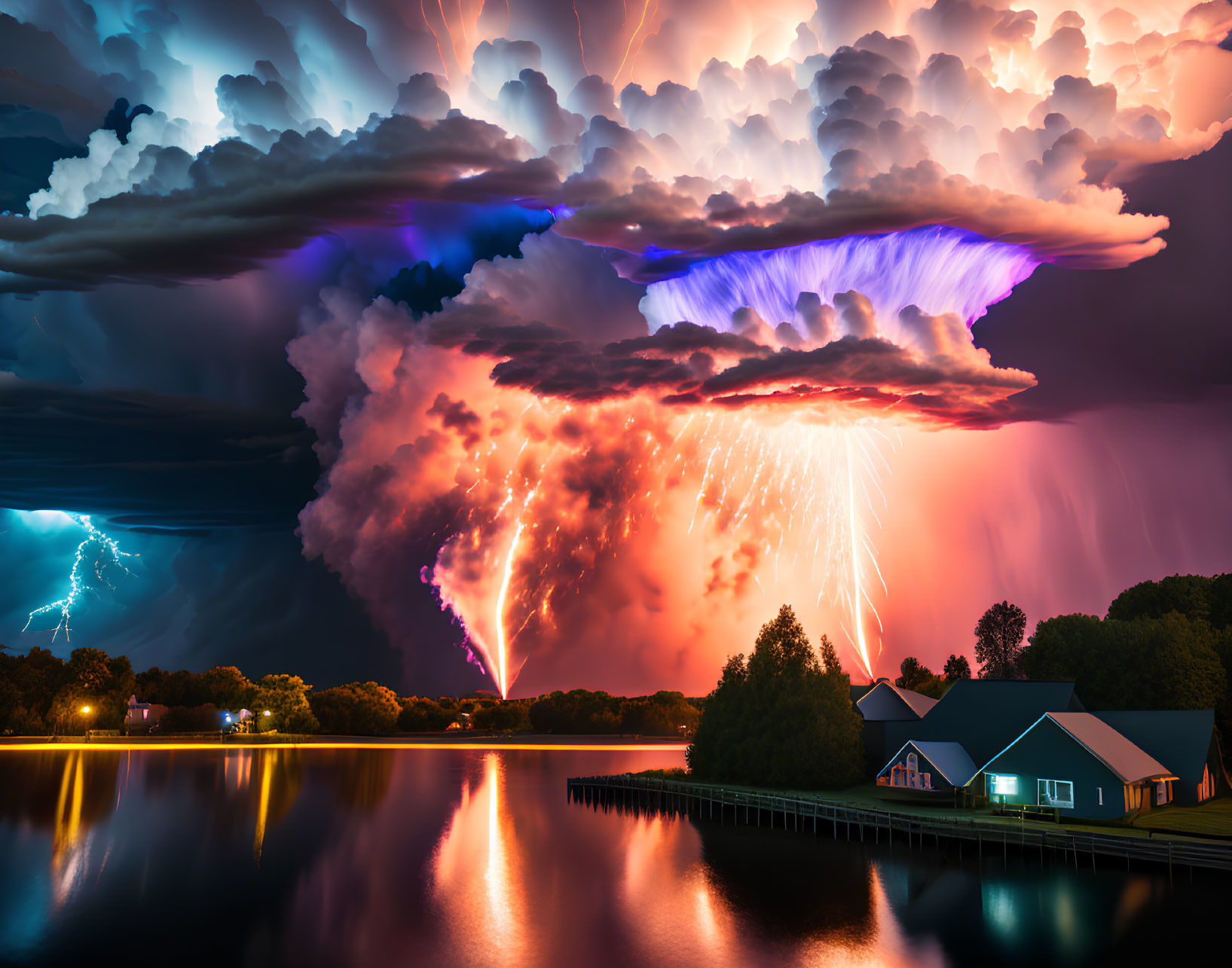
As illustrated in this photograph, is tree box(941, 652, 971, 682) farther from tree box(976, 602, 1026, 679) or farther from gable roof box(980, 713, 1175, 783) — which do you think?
gable roof box(980, 713, 1175, 783)

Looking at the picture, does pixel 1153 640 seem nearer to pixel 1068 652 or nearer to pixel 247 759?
pixel 1068 652

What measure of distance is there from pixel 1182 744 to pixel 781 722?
28.3 metres

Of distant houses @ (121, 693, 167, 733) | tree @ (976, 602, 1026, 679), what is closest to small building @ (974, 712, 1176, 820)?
tree @ (976, 602, 1026, 679)

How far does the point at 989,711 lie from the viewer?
6825 centimetres

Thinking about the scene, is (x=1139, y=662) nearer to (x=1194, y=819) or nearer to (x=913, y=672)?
(x=1194, y=819)

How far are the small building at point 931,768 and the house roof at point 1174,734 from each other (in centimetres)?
947

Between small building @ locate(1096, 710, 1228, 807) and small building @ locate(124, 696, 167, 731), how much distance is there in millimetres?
160027

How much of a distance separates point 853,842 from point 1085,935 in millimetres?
22943

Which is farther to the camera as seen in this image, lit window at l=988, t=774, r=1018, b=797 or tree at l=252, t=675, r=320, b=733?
tree at l=252, t=675, r=320, b=733

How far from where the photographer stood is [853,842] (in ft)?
191

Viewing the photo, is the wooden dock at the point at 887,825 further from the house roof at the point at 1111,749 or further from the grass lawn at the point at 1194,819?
the house roof at the point at 1111,749

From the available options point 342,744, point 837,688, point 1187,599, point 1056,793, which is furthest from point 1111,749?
point 342,744

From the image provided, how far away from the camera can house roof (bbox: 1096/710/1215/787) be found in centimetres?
6003

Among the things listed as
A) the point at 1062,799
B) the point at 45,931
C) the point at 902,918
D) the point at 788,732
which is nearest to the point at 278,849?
the point at 45,931
